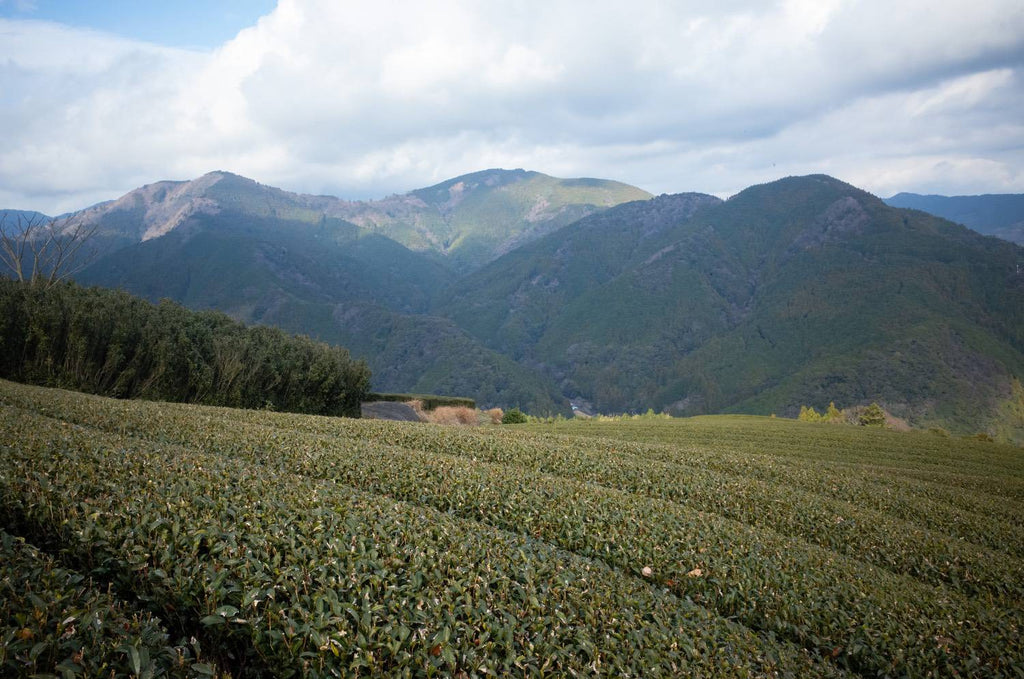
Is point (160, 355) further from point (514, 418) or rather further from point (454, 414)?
point (514, 418)

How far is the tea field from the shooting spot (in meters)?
4.44

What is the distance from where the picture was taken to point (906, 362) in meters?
134

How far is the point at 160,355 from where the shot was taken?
20203 mm

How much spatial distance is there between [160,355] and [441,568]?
61.4 ft

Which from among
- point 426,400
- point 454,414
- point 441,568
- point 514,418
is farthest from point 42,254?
point 441,568

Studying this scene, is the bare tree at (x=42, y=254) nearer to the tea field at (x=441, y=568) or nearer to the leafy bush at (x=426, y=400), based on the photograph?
the leafy bush at (x=426, y=400)

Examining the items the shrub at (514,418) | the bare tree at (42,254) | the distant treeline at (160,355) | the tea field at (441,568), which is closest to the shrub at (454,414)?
the shrub at (514,418)

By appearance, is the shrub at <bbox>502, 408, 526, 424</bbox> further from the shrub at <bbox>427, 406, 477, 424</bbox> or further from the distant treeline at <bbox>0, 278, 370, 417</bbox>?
the distant treeline at <bbox>0, 278, 370, 417</bbox>

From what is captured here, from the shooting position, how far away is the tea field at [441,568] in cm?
444

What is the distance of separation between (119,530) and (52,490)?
117cm

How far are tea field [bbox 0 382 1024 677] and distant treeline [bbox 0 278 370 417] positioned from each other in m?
8.22

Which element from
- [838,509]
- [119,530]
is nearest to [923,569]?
[838,509]

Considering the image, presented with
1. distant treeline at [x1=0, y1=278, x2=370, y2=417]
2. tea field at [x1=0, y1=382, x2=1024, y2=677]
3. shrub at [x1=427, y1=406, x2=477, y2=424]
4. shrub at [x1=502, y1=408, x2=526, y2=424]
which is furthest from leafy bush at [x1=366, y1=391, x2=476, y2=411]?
tea field at [x1=0, y1=382, x2=1024, y2=677]

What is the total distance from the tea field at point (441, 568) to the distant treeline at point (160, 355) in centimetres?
822
